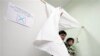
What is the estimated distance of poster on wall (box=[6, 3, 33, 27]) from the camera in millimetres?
1284

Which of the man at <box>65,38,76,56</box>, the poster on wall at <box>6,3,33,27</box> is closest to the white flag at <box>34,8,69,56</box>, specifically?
the poster on wall at <box>6,3,33,27</box>

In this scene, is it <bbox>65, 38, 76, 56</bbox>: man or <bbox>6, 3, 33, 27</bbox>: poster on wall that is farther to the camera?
<bbox>65, 38, 76, 56</bbox>: man

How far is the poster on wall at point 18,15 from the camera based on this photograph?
50.6 inches

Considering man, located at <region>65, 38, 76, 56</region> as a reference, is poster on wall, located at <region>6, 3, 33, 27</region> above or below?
above

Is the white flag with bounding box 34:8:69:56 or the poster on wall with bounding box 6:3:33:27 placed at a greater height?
the poster on wall with bounding box 6:3:33:27

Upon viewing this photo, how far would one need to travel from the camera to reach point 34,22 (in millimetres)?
1414

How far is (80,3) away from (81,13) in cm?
19

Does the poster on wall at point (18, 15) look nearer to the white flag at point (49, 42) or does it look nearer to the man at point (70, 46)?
the white flag at point (49, 42)

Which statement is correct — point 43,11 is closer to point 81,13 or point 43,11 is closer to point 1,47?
point 1,47

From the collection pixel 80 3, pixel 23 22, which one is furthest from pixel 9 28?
pixel 80 3

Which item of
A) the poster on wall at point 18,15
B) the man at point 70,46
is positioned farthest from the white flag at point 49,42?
the man at point 70,46

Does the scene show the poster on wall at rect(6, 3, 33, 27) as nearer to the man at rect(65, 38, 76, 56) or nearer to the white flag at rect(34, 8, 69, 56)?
the white flag at rect(34, 8, 69, 56)

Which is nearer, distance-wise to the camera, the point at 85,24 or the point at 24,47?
the point at 24,47

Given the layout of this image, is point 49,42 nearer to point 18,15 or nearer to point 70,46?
point 18,15
